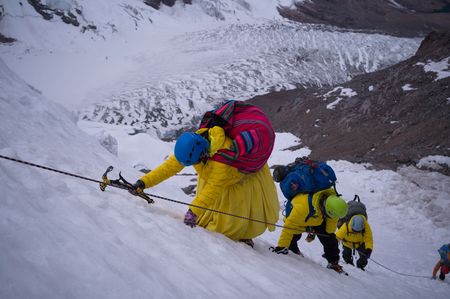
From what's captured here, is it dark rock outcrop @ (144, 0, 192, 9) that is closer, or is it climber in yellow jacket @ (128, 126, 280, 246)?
climber in yellow jacket @ (128, 126, 280, 246)

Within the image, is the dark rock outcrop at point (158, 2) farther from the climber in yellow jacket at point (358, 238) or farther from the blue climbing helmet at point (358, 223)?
the blue climbing helmet at point (358, 223)

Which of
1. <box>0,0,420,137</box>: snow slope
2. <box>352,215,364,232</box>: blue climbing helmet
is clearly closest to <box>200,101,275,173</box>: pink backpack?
<box>352,215,364,232</box>: blue climbing helmet

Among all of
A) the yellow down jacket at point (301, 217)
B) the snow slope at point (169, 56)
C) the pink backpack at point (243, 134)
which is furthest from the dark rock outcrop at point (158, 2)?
the pink backpack at point (243, 134)

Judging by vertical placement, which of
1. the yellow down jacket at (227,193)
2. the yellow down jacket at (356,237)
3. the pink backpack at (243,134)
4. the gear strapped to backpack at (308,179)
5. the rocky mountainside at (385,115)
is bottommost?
the yellow down jacket at (356,237)

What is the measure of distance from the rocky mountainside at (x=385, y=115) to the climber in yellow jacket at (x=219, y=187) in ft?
26.5

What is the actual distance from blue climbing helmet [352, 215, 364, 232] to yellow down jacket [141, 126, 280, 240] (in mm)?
2054

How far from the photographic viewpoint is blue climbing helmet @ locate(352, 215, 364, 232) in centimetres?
473

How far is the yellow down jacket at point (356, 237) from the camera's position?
485 cm

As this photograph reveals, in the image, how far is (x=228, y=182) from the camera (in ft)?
9.05

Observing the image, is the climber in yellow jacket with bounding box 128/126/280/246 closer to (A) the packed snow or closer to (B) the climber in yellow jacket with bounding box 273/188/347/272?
(A) the packed snow

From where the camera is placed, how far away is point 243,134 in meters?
2.59

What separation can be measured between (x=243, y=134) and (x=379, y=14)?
2527 inches

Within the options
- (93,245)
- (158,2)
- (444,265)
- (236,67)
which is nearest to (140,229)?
(93,245)

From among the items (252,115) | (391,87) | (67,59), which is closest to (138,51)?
(67,59)
